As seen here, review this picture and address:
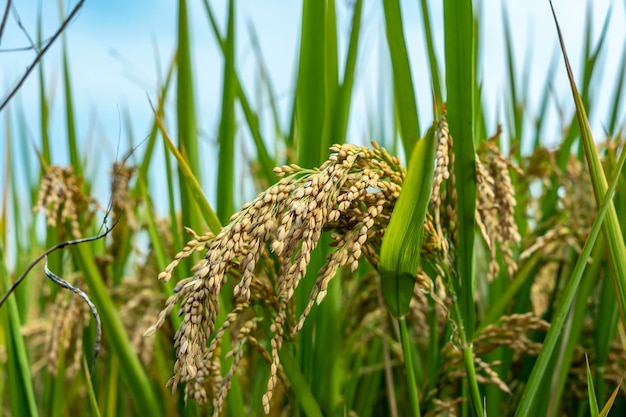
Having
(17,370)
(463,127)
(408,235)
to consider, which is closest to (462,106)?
(463,127)

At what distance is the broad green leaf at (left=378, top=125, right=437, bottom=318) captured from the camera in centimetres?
91

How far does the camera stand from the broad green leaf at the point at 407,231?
91 cm

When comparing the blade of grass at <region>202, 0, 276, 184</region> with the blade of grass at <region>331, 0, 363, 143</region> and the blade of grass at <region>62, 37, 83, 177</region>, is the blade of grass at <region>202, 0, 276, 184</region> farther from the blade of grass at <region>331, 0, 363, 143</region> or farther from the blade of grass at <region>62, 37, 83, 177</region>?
the blade of grass at <region>62, 37, 83, 177</region>

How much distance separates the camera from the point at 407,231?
0.96 m

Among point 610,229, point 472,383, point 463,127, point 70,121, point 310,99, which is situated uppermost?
point 70,121

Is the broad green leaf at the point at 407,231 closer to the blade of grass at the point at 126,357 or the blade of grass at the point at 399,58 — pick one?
the blade of grass at the point at 399,58

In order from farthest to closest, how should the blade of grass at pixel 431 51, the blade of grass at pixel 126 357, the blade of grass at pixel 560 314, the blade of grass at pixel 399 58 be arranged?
the blade of grass at pixel 126 357, the blade of grass at pixel 431 51, the blade of grass at pixel 399 58, the blade of grass at pixel 560 314

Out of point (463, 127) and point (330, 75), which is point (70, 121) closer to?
point (330, 75)

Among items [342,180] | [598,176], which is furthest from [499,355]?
[342,180]

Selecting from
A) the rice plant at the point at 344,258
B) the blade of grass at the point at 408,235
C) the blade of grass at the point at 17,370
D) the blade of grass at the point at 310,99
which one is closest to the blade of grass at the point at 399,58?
the rice plant at the point at 344,258

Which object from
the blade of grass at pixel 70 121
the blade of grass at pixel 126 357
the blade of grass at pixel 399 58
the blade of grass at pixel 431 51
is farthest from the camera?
the blade of grass at pixel 70 121

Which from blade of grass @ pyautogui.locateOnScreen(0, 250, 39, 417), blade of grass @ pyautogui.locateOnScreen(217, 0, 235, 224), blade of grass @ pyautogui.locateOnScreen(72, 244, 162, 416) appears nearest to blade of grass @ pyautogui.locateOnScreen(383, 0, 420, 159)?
blade of grass @ pyautogui.locateOnScreen(217, 0, 235, 224)

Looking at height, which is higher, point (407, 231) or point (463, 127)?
point (463, 127)

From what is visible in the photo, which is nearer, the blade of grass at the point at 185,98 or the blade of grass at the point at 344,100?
the blade of grass at the point at 344,100
